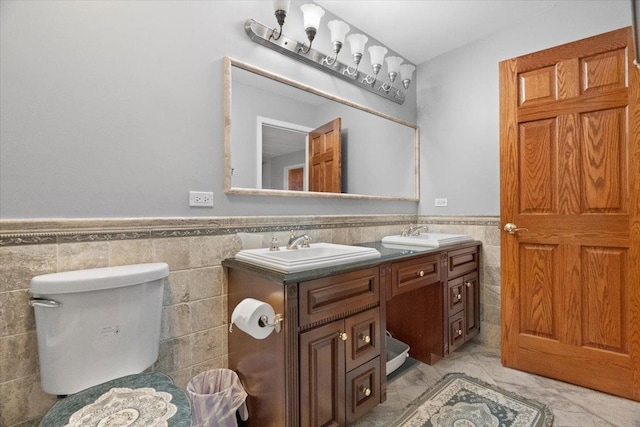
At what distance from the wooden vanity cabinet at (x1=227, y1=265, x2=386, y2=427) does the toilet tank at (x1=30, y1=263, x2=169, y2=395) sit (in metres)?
0.45

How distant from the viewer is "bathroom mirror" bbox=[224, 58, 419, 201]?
168 cm

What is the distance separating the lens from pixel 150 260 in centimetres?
138

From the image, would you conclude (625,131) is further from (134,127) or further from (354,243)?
(134,127)

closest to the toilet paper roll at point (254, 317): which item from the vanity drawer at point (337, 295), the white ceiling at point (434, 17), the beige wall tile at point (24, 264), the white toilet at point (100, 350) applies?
the vanity drawer at point (337, 295)

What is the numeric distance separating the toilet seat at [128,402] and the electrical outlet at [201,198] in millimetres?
766

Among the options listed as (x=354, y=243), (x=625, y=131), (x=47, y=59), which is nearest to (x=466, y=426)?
(x=354, y=243)

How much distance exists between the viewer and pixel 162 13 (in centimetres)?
143

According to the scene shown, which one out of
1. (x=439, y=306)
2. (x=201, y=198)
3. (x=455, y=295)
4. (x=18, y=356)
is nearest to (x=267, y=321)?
(x=201, y=198)

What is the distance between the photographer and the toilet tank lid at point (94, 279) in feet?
3.42

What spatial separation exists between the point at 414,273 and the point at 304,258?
0.72 m

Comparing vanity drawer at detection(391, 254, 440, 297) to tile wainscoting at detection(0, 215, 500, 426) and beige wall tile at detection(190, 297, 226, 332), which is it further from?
beige wall tile at detection(190, 297, 226, 332)

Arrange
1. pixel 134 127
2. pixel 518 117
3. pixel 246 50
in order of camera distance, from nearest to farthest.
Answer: pixel 134 127 < pixel 246 50 < pixel 518 117

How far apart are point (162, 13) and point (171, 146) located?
2.03ft

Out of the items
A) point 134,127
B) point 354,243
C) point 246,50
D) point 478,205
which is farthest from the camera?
point 478,205
